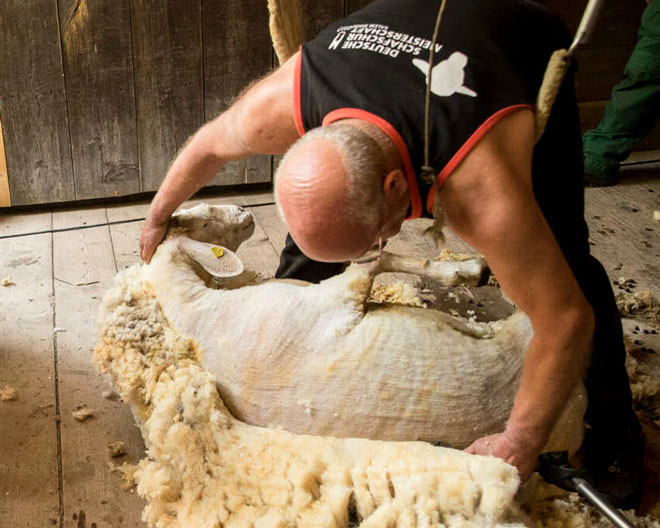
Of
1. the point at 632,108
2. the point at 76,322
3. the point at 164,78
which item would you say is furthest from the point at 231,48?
the point at 632,108

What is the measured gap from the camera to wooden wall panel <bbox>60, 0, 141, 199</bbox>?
124 inches

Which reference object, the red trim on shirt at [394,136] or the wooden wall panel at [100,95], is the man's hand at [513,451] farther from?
the wooden wall panel at [100,95]

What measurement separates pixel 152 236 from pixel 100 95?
145cm

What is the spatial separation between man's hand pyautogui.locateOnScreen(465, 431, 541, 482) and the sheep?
48mm

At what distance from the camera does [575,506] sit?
5.77ft

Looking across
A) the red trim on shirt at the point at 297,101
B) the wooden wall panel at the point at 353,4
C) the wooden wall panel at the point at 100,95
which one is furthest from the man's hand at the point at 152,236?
the wooden wall panel at the point at 353,4

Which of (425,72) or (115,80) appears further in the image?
(115,80)

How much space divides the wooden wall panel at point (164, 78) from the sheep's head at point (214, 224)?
50.7 inches

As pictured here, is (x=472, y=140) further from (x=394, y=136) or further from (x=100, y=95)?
(x=100, y=95)

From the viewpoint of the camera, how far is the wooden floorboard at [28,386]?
1.95 meters

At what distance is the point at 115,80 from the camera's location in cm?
329

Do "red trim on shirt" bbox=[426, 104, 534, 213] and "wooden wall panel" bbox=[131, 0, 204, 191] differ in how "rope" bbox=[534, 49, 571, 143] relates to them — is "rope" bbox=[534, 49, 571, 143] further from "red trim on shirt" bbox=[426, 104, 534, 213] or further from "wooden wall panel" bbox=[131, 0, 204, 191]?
"wooden wall panel" bbox=[131, 0, 204, 191]

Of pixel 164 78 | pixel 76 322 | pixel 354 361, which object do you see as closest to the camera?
pixel 354 361

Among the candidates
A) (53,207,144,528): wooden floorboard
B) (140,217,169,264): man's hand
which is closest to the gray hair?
(140,217,169,264): man's hand
